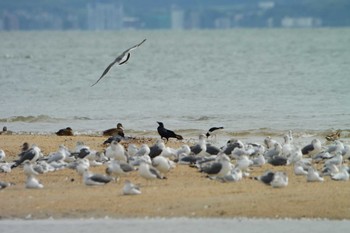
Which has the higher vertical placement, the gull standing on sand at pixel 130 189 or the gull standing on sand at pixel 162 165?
the gull standing on sand at pixel 162 165

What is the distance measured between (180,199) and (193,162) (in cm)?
274

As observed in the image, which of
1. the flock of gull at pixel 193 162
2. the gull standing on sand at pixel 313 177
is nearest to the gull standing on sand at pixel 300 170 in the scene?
the flock of gull at pixel 193 162

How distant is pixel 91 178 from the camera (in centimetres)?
1371

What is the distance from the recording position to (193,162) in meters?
15.4

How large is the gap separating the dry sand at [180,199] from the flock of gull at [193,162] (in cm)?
12

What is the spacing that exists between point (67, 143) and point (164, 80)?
25.1 m

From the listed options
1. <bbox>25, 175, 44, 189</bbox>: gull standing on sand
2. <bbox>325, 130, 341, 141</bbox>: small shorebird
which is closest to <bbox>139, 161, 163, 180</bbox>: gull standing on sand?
<bbox>25, 175, 44, 189</bbox>: gull standing on sand

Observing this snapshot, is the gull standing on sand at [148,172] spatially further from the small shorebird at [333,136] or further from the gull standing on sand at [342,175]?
the small shorebird at [333,136]

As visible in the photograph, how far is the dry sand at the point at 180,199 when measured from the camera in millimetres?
12125

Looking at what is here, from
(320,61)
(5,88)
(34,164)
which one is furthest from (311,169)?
(320,61)

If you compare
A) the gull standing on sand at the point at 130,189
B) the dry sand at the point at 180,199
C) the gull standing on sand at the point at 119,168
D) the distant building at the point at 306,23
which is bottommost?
the dry sand at the point at 180,199

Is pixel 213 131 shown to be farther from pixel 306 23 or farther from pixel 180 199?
pixel 306 23

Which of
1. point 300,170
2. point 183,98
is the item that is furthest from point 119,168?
point 183,98

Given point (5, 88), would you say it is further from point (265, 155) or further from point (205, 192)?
point (205, 192)
